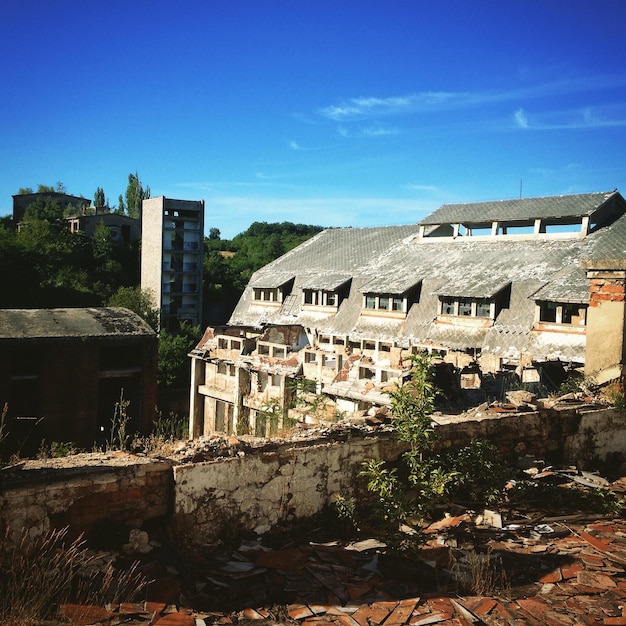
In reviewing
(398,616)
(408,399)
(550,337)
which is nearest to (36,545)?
(398,616)

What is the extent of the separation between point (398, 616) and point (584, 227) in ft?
82.4

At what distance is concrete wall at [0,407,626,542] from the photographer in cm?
466

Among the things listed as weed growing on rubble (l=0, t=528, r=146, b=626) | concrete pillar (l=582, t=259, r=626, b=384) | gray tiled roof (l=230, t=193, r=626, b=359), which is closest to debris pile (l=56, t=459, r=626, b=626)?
weed growing on rubble (l=0, t=528, r=146, b=626)

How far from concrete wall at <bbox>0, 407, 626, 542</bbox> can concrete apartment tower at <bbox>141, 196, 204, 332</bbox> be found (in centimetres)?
3981

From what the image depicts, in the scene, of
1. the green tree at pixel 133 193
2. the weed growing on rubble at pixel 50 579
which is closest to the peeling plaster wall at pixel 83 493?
the weed growing on rubble at pixel 50 579

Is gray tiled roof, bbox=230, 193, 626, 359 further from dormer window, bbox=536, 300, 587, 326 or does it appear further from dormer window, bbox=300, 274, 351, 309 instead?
dormer window, bbox=536, 300, 587, 326

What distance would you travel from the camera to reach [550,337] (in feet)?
68.9

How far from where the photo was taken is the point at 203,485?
17.5 feet

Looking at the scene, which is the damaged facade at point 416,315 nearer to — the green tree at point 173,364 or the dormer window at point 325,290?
the dormer window at point 325,290

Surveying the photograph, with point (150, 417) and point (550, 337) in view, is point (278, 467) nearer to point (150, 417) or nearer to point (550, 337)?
point (150, 417)

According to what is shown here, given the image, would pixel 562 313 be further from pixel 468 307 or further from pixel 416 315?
pixel 416 315

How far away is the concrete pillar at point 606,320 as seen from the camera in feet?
30.0

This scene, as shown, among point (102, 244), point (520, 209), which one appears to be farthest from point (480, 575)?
point (102, 244)

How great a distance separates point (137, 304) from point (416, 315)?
21.8 meters
